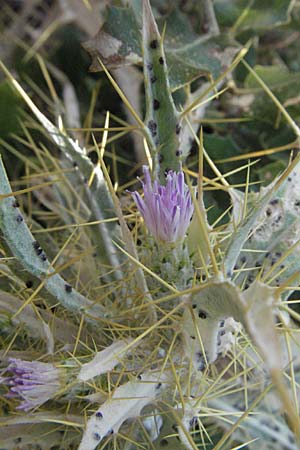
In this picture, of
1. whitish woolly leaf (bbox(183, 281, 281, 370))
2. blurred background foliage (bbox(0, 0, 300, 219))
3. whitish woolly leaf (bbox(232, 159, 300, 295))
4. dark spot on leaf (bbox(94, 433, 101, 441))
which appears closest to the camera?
whitish woolly leaf (bbox(183, 281, 281, 370))

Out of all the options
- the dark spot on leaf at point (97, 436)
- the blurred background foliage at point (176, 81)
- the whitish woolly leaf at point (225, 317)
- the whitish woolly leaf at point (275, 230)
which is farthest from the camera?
the blurred background foliage at point (176, 81)

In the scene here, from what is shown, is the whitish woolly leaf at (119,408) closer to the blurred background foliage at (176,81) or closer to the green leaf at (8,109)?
the blurred background foliage at (176,81)

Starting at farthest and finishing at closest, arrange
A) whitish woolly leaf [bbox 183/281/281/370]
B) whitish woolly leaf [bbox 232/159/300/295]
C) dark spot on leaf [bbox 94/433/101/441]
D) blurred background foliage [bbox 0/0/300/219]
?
blurred background foliage [bbox 0/0/300/219] → whitish woolly leaf [bbox 232/159/300/295] → dark spot on leaf [bbox 94/433/101/441] → whitish woolly leaf [bbox 183/281/281/370]

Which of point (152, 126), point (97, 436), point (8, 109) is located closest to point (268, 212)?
point (152, 126)

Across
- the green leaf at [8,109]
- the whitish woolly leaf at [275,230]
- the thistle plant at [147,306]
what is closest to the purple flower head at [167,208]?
the thistle plant at [147,306]

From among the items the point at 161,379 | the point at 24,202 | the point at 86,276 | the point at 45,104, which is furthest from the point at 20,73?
the point at 161,379

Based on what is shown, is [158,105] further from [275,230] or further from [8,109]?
[8,109]

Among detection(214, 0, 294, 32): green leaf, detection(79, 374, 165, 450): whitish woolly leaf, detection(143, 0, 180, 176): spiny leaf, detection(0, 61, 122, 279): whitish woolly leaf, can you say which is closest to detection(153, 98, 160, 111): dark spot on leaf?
detection(143, 0, 180, 176): spiny leaf

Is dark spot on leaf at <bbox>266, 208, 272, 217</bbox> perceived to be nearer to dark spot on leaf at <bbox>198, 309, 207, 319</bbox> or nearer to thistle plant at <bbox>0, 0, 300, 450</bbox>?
thistle plant at <bbox>0, 0, 300, 450</bbox>
